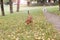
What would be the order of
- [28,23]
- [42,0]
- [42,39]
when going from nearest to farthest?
[42,39]
[28,23]
[42,0]

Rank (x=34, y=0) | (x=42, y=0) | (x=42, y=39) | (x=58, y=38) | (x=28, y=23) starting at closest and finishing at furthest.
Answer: (x=42, y=39) → (x=58, y=38) → (x=28, y=23) → (x=42, y=0) → (x=34, y=0)

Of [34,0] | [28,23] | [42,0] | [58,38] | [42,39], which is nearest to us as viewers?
[42,39]

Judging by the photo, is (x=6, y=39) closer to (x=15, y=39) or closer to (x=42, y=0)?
(x=15, y=39)

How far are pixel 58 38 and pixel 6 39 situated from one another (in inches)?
76.4

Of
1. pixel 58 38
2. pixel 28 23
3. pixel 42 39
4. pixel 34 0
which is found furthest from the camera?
pixel 34 0

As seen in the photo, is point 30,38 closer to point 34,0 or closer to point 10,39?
point 10,39

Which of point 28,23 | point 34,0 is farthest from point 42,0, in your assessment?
point 28,23

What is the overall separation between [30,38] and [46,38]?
58 cm

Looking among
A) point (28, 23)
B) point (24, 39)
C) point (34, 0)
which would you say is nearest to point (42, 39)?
point (24, 39)

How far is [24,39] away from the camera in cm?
762

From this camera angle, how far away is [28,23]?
1256cm

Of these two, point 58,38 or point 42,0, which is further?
point 42,0

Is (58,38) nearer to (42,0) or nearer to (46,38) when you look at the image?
(46,38)

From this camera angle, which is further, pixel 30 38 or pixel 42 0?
pixel 42 0
